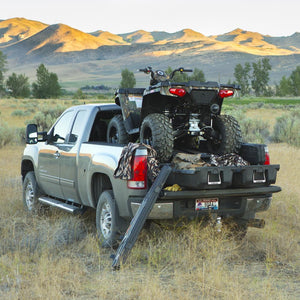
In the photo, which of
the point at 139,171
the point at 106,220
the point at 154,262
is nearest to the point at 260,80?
the point at 106,220

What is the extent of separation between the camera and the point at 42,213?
9.34 meters

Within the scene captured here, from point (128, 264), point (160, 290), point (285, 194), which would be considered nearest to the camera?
point (160, 290)

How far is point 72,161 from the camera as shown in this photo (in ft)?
26.8

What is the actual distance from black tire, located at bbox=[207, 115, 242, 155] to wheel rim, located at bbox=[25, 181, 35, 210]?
3594 millimetres

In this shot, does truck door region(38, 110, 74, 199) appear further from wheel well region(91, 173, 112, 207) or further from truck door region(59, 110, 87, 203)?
wheel well region(91, 173, 112, 207)

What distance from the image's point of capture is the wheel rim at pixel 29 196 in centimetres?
966

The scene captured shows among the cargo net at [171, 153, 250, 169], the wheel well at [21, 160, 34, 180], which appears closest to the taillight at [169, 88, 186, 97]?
the cargo net at [171, 153, 250, 169]

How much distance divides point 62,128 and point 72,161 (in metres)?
0.94

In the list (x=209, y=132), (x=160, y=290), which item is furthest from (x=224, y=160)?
(x=160, y=290)

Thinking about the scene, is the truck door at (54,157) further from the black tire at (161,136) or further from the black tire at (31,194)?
the black tire at (161,136)

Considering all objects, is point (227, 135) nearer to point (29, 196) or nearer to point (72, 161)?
point (72, 161)

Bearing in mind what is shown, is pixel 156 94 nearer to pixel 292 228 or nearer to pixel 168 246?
pixel 168 246

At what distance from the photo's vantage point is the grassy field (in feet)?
17.4

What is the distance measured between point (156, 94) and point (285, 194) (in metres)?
3.66
